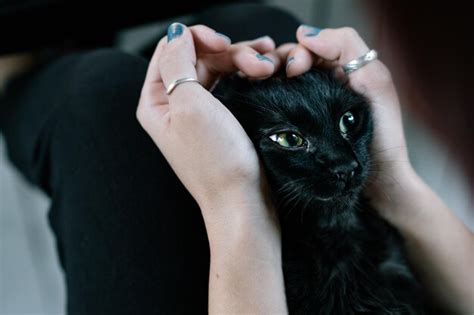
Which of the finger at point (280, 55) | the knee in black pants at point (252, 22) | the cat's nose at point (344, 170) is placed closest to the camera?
the cat's nose at point (344, 170)

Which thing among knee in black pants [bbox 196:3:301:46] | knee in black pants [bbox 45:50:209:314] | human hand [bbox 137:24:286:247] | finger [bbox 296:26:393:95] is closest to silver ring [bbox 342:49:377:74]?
finger [bbox 296:26:393:95]

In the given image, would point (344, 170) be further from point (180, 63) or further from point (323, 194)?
point (180, 63)

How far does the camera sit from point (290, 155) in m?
0.62

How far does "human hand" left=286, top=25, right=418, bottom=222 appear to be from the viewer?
0.71 metres

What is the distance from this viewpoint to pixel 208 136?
1.97ft

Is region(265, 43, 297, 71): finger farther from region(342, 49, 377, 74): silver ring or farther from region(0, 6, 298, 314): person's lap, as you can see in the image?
region(0, 6, 298, 314): person's lap

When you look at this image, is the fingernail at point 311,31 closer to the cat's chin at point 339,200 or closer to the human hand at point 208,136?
the human hand at point 208,136

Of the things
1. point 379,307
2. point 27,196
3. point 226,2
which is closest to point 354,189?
point 379,307

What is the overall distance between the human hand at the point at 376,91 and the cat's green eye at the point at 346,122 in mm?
63

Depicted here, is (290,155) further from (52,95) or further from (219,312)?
(52,95)

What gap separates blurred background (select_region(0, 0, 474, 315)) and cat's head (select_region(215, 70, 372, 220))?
0.10m

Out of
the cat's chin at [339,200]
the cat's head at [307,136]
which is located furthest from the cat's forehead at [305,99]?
the cat's chin at [339,200]

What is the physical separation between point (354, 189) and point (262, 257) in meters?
0.16

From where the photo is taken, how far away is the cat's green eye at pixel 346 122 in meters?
0.66
